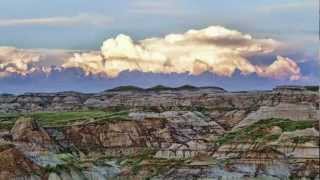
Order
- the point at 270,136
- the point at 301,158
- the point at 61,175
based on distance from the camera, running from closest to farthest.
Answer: the point at 61,175
the point at 301,158
the point at 270,136

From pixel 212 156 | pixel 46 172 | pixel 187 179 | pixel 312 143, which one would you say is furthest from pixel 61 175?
pixel 312 143

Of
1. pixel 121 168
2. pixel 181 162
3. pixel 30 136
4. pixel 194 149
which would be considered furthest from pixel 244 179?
pixel 30 136

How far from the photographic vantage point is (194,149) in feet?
643

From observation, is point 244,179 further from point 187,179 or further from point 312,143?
point 312,143

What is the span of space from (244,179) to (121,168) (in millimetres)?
30449

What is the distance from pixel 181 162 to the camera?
549 ft

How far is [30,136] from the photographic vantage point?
191 meters

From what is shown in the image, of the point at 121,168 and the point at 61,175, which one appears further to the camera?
the point at 121,168

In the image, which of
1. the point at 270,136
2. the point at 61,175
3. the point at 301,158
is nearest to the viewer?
the point at 61,175

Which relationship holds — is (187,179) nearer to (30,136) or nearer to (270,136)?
(270,136)

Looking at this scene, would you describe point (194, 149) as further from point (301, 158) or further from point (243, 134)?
point (301, 158)

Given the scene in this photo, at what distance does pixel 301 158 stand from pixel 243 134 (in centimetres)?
3071

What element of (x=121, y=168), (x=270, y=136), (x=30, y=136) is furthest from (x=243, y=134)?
(x=30, y=136)

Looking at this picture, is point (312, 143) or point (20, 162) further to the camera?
point (312, 143)
